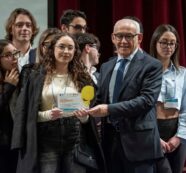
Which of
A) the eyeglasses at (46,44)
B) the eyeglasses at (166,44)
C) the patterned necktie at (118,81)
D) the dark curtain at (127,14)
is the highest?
the dark curtain at (127,14)

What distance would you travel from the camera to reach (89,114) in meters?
2.06

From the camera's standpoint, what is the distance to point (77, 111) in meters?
2.01

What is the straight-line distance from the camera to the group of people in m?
2.05

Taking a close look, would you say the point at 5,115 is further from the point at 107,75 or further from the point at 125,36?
the point at 125,36

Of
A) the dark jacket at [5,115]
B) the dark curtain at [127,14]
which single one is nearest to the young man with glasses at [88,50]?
the dark jacket at [5,115]

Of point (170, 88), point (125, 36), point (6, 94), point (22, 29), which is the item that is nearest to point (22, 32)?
point (22, 29)

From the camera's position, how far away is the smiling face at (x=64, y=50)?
213 centimetres

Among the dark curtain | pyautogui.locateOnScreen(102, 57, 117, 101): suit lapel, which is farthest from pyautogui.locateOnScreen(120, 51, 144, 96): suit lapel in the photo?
the dark curtain

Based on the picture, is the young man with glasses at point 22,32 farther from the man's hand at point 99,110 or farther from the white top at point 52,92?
the man's hand at point 99,110

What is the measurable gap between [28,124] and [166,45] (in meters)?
1.00

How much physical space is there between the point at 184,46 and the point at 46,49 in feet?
5.95

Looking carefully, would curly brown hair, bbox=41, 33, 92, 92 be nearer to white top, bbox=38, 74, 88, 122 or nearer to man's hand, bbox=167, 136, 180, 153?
white top, bbox=38, 74, 88, 122

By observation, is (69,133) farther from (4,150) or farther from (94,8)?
(94,8)

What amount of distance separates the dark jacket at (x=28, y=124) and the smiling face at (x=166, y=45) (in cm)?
80
